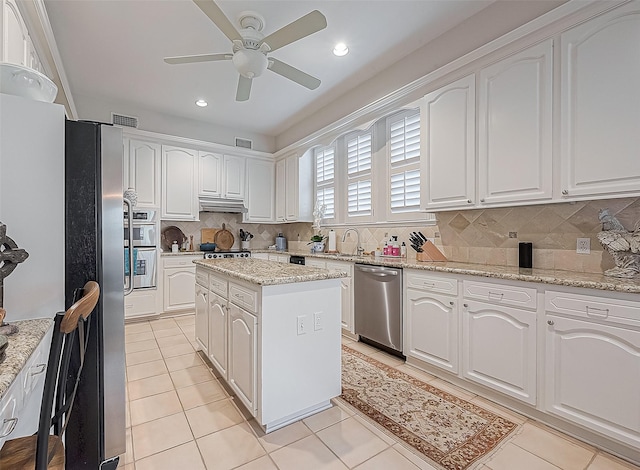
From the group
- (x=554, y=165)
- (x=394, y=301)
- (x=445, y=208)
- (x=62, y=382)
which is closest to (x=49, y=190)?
(x=62, y=382)

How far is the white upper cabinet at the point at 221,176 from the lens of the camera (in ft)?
16.4

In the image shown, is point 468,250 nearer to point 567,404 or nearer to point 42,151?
point 567,404

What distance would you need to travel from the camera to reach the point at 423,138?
9.86 feet

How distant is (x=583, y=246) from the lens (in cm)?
221

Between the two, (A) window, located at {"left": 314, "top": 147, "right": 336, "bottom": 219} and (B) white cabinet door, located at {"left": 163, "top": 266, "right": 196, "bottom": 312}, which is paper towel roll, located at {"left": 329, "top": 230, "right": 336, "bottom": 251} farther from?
(B) white cabinet door, located at {"left": 163, "top": 266, "right": 196, "bottom": 312}

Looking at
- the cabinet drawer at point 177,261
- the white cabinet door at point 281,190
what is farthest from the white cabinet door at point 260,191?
the cabinet drawer at point 177,261

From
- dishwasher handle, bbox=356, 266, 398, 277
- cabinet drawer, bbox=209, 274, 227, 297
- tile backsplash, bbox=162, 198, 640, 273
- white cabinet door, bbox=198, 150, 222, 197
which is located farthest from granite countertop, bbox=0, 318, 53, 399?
white cabinet door, bbox=198, 150, 222, 197

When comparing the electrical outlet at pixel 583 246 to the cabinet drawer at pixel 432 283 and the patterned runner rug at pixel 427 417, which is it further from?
the patterned runner rug at pixel 427 417

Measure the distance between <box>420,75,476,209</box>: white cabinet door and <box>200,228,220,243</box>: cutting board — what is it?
3670 mm

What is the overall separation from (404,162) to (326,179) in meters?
1.59

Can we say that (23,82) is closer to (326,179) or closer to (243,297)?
(243,297)

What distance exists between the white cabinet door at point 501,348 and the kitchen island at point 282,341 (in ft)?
3.33

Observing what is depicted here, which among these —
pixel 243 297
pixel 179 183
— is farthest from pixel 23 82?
pixel 179 183

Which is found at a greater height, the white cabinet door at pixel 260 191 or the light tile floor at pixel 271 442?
the white cabinet door at pixel 260 191
